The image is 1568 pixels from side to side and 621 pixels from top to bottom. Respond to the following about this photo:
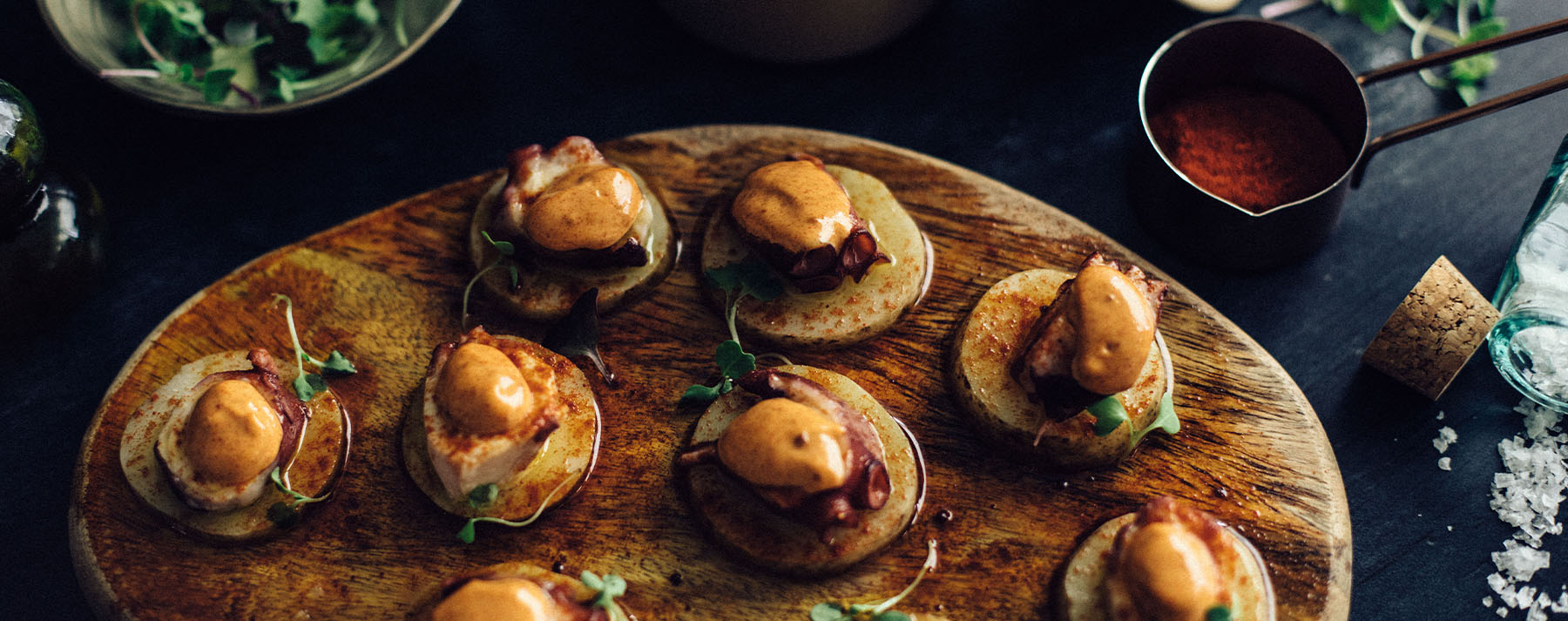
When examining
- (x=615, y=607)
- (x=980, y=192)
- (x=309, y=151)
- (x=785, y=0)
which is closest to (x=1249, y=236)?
(x=980, y=192)

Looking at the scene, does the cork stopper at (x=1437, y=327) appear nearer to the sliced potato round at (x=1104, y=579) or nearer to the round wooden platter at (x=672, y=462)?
the round wooden platter at (x=672, y=462)

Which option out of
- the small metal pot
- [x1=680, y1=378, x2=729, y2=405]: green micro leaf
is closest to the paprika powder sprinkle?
the small metal pot

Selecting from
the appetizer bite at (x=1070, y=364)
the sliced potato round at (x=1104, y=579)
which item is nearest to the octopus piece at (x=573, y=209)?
the appetizer bite at (x=1070, y=364)

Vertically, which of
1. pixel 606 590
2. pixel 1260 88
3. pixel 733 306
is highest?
pixel 1260 88

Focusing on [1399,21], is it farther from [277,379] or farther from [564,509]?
[277,379]

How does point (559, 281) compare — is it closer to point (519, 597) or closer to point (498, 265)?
point (498, 265)

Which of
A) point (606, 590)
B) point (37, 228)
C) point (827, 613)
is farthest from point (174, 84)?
point (827, 613)

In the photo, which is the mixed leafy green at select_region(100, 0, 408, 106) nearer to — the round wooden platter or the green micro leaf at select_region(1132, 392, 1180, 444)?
the round wooden platter

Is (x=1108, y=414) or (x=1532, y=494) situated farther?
(x=1532, y=494)
